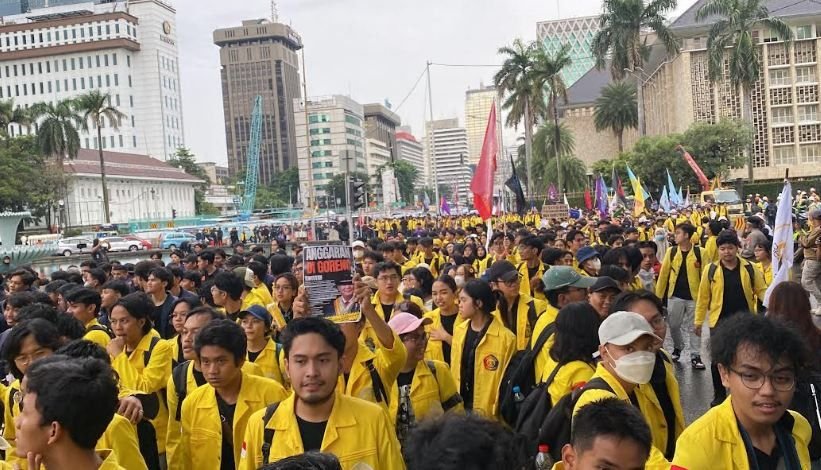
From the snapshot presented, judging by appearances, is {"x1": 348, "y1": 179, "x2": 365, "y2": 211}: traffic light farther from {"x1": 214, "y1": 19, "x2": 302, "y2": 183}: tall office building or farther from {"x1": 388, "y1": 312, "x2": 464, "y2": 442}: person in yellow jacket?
{"x1": 214, "y1": 19, "x2": 302, "y2": 183}: tall office building

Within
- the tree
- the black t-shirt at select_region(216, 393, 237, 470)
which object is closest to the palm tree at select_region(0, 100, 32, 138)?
the tree

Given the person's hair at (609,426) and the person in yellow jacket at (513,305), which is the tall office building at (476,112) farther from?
the person's hair at (609,426)

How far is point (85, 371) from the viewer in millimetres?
2820

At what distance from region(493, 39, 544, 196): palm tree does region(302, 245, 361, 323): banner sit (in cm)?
4703

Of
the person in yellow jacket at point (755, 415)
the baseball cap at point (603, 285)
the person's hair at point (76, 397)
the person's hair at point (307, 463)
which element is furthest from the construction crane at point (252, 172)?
the person's hair at point (307, 463)

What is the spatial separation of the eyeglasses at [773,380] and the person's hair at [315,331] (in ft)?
5.15

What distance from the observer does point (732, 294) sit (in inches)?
293

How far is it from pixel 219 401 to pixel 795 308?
310 centimetres

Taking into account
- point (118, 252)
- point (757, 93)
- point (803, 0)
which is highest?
point (803, 0)

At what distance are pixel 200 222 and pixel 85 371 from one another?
66.9m

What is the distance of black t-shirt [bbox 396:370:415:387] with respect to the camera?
4.31m

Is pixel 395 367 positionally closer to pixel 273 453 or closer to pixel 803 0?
pixel 273 453

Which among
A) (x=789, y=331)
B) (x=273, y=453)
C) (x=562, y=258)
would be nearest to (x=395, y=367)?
(x=273, y=453)

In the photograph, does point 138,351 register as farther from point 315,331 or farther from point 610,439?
point 610,439
